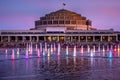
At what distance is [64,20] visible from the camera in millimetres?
183000

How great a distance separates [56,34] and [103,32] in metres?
18.7

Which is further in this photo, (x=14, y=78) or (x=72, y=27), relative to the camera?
(x=72, y=27)

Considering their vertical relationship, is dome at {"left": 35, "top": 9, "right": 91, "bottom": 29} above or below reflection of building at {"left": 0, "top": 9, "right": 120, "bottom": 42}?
above

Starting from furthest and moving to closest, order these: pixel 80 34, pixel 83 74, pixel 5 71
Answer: pixel 80 34, pixel 5 71, pixel 83 74

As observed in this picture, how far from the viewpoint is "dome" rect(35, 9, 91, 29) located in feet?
598

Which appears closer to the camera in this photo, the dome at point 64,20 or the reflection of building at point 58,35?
the reflection of building at point 58,35

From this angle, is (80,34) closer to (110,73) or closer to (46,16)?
(46,16)

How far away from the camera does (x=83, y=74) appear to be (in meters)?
29.3

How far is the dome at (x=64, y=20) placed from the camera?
598ft

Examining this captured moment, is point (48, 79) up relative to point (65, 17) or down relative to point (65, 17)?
down

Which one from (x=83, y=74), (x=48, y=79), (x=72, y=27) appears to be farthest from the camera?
(x=72, y=27)

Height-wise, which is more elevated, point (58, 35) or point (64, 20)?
point (64, 20)

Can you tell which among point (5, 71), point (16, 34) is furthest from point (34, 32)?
point (5, 71)

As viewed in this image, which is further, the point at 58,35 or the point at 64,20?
the point at 64,20
